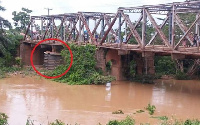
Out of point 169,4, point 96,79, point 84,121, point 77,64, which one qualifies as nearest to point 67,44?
point 77,64

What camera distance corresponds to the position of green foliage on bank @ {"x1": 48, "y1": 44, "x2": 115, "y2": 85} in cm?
1923

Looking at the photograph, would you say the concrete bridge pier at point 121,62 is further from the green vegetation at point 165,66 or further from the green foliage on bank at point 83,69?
the green vegetation at point 165,66

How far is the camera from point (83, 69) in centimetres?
1964

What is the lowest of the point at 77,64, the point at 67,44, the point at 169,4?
the point at 77,64

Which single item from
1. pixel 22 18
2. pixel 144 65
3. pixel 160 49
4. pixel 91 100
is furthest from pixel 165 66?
pixel 22 18

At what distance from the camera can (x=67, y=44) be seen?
70.4 feet

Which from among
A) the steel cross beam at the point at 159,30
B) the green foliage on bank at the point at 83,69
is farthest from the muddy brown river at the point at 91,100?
the steel cross beam at the point at 159,30

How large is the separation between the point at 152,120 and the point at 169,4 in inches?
248

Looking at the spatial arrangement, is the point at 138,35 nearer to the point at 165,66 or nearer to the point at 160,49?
the point at 160,49

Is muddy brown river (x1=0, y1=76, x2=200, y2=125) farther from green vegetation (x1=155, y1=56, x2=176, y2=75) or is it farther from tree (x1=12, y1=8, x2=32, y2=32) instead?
tree (x1=12, y1=8, x2=32, y2=32)

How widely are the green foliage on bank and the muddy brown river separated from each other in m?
0.57

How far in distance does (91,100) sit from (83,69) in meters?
4.57

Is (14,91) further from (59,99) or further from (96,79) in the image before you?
(96,79)

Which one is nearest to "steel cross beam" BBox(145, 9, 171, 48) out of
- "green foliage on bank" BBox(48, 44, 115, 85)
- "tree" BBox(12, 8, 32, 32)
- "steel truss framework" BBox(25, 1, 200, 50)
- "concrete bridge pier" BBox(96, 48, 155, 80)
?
"steel truss framework" BBox(25, 1, 200, 50)
